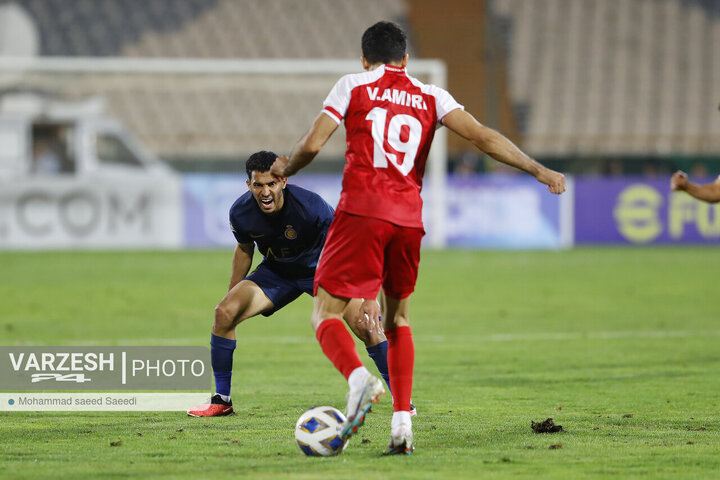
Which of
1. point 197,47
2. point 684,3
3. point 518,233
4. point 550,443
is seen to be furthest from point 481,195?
point 550,443

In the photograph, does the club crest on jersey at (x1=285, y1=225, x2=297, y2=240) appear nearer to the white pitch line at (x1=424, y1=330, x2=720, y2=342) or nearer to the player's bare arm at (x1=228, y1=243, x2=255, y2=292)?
the player's bare arm at (x1=228, y1=243, x2=255, y2=292)

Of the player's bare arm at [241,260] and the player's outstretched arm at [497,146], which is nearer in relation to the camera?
the player's outstretched arm at [497,146]

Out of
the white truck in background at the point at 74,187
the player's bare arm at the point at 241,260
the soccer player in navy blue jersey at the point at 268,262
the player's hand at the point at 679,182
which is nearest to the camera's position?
the player's hand at the point at 679,182

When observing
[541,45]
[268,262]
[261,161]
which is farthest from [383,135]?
[541,45]

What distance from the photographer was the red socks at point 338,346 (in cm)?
517

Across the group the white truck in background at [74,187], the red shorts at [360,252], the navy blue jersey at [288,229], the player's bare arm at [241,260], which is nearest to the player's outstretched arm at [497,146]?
the red shorts at [360,252]

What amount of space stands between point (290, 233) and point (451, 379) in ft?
7.02

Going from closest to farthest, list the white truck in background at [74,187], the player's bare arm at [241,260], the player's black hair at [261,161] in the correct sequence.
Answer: the player's black hair at [261,161], the player's bare arm at [241,260], the white truck in background at [74,187]

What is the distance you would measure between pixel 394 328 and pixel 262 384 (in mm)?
2696

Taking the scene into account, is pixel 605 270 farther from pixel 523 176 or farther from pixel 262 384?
pixel 262 384

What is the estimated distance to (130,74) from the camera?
2511cm

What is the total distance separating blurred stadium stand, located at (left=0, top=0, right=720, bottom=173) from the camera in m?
32.1

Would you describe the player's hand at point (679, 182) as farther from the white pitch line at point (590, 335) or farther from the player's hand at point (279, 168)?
the white pitch line at point (590, 335)

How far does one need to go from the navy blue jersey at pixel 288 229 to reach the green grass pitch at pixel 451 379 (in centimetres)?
91
